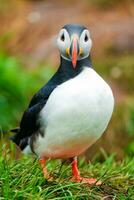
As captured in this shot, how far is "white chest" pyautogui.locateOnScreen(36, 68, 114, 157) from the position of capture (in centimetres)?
403

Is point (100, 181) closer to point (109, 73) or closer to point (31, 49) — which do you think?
point (109, 73)

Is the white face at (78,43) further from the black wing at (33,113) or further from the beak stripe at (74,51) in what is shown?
the black wing at (33,113)

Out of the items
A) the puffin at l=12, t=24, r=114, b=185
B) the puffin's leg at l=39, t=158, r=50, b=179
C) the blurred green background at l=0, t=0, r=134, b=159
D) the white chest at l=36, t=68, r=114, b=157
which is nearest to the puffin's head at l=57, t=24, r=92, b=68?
the puffin at l=12, t=24, r=114, b=185

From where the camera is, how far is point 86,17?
11.8 metres

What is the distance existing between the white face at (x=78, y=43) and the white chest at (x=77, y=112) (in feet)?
0.33

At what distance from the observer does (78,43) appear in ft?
13.4

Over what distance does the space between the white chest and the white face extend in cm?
10

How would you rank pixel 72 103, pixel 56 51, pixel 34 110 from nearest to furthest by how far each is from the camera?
pixel 72 103
pixel 34 110
pixel 56 51

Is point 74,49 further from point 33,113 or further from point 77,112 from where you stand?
point 33,113

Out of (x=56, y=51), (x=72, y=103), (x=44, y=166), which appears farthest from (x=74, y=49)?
(x=56, y=51)

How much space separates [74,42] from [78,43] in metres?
0.03

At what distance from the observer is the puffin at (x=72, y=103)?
4039mm

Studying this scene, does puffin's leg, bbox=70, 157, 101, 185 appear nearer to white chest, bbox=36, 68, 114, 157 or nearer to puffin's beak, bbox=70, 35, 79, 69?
white chest, bbox=36, 68, 114, 157

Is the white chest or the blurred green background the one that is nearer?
the white chest
